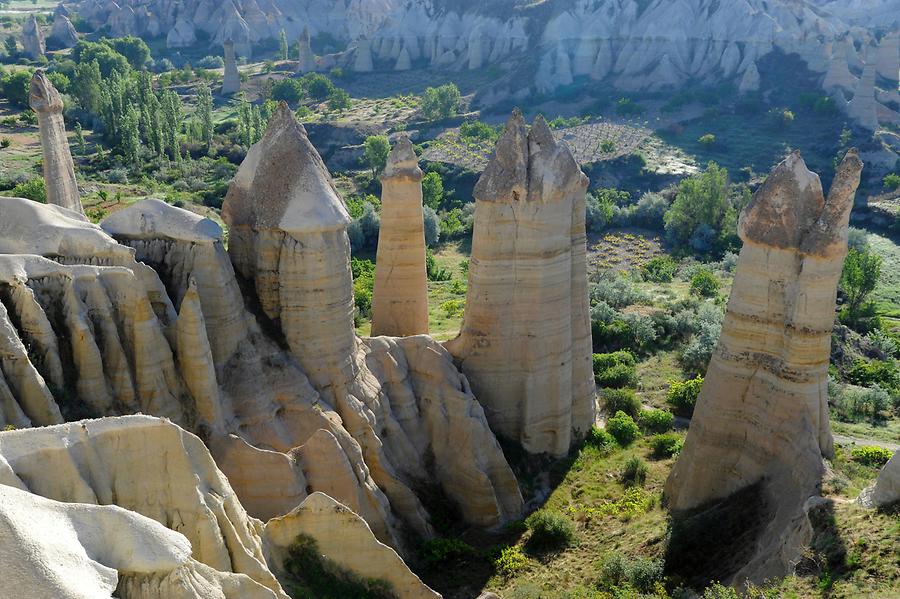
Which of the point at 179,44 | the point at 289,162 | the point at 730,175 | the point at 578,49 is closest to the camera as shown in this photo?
the point at 289,162

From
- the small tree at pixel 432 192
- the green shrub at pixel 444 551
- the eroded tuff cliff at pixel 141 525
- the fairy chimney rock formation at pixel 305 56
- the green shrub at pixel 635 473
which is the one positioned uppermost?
the eroded tuff cliff at pixel 141 525

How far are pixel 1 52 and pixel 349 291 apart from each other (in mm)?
107520

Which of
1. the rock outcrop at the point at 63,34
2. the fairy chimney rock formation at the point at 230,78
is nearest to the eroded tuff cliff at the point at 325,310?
the fairy chimney rock formation at the point at 230,78

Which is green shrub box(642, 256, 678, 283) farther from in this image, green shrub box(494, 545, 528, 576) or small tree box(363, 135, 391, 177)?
green shrub box(494, 545, 528, 576)

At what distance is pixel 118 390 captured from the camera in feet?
47.5

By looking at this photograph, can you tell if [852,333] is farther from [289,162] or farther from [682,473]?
[289,162]

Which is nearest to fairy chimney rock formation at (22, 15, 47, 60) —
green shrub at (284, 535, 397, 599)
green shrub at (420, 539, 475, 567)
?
green shrub at (420, 539, 475, 567)

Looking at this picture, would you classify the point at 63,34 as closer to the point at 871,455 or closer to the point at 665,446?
the point at 665,446

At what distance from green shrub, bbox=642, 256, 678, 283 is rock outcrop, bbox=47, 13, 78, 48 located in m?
97.7

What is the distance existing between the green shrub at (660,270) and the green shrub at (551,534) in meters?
29.7

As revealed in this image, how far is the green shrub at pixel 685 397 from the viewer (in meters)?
26.8

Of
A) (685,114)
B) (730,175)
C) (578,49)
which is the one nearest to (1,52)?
(578,49)

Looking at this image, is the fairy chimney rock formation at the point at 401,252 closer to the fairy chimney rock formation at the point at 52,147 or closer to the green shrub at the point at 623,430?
the green shrub at the point at 623,430

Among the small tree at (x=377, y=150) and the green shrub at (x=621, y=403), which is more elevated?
the green shrub at (x=621, y=403)
